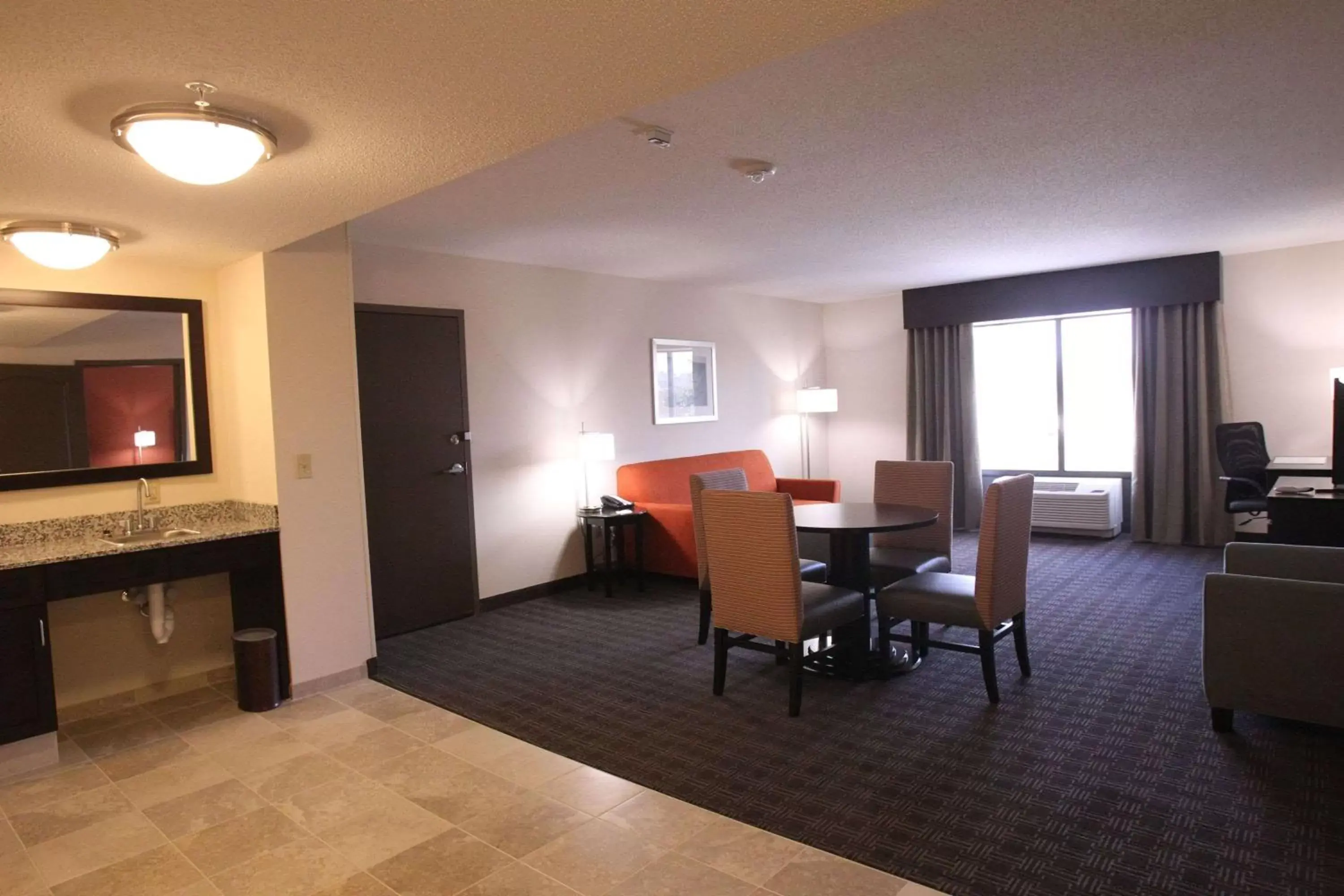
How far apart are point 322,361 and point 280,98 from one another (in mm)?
2039

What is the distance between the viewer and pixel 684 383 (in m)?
6.67

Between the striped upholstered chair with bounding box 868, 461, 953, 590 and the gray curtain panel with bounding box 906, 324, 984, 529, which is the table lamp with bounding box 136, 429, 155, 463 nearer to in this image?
the striped upholstered chair with bounding box 868, 461, 953, 590

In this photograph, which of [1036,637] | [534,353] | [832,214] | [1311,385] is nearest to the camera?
[1036,637]

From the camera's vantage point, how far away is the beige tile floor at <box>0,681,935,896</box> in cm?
218

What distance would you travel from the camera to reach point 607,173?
3.45 metres

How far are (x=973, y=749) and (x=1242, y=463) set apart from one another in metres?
4.33

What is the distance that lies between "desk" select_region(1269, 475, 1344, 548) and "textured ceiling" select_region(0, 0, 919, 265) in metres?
3.83

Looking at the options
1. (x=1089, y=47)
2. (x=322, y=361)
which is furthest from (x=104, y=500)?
(x=1089, y=47)

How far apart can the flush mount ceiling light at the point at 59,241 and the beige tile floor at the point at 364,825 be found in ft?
6.48

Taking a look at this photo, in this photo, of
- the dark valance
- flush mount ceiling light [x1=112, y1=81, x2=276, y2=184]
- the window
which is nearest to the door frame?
flush mount ceiling light [x1=112, y1=81, x2=276, y2=184]

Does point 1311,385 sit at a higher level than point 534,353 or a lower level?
lower

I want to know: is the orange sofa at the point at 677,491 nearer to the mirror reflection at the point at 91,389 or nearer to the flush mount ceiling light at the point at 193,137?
the mirror reflection at the point at 91,389

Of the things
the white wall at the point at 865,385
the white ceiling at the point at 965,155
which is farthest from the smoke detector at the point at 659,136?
the white wall at the point at 865,385

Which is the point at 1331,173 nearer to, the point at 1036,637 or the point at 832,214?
the point at 832,214
